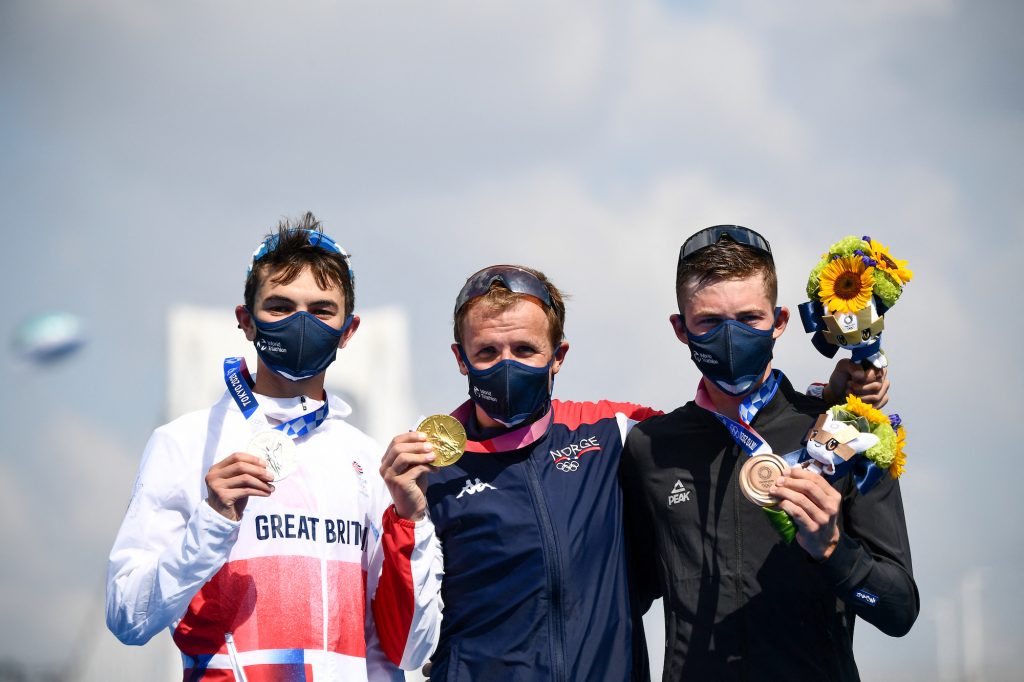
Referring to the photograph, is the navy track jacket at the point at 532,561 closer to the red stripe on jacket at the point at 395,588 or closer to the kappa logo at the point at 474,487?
the kappa logo at the point at 474,487

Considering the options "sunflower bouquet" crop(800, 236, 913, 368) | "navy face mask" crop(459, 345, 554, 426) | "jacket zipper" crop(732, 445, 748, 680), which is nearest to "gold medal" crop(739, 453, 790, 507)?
"jacket zipper" crop(732, 445, 748, 680)

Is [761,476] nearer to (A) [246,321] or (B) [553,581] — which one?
(B) [553,581]

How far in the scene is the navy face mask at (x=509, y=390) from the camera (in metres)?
5.04

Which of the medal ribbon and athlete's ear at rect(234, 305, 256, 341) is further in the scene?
athlete's ear at rect(234, 305, 256, 341)

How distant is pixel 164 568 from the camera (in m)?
4.35

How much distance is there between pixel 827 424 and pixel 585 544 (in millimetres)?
1279

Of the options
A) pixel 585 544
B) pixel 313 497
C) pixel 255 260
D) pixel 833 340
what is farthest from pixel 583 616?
pixel 255 260

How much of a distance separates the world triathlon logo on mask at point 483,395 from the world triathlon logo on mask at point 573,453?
42cm

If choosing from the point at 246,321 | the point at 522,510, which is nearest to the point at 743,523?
the point at 522,510

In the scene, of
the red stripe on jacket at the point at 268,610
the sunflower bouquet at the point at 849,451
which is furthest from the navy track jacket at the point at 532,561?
the sunflower bouquet at the point at 849,451

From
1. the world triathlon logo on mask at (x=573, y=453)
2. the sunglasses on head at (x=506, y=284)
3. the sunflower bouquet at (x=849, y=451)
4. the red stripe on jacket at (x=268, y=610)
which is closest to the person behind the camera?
the sunflower bouquet at (x=849, y=451)

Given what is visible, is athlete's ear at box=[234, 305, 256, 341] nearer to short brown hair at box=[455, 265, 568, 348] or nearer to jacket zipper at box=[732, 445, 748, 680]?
short brown hair at box=[455, 265, 568, 348]

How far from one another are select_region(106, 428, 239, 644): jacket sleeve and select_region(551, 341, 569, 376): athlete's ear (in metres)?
1.78

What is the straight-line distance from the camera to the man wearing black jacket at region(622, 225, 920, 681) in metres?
4.38
